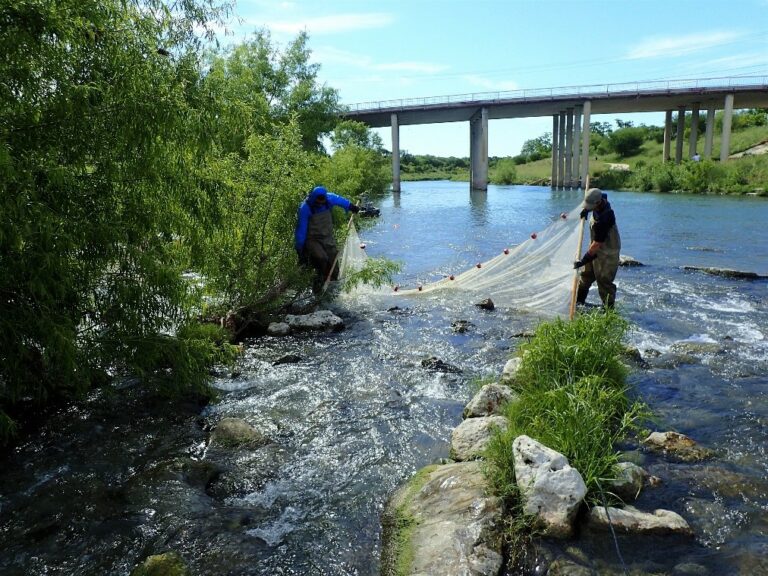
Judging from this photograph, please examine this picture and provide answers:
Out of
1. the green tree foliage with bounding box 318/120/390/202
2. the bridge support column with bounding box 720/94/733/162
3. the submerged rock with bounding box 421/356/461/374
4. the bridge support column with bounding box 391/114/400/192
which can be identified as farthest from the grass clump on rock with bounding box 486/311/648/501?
the bridge support column with bounding box 720/94/733/162

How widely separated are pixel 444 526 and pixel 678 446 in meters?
3.06

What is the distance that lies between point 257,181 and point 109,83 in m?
5.41

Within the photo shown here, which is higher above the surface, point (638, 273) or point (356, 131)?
point (356, 131)

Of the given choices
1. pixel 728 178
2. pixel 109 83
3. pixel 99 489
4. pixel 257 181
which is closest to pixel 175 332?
pixel 99 489

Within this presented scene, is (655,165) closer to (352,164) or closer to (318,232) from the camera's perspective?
(352,164)

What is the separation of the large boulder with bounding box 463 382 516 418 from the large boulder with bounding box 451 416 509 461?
1.57 ft

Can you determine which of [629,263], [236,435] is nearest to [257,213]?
[236,435]

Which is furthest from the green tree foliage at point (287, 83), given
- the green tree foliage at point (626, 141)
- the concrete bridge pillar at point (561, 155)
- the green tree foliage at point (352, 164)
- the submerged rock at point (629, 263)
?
the green tree foliage at point (626, 141)

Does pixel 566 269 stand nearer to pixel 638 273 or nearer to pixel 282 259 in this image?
pixel 282 259

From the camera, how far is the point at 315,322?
38.4ft

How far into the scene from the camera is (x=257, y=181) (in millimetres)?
11297

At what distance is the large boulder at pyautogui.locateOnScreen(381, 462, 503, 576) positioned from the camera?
4.44 metres

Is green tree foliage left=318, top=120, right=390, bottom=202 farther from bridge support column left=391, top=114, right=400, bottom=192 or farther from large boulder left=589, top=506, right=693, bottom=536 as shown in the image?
large boulder left=589, top=506, right=693, bottom=536

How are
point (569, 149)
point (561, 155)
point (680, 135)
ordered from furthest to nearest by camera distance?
point (561, 155)
point (680, 135)
point (569, 149)
